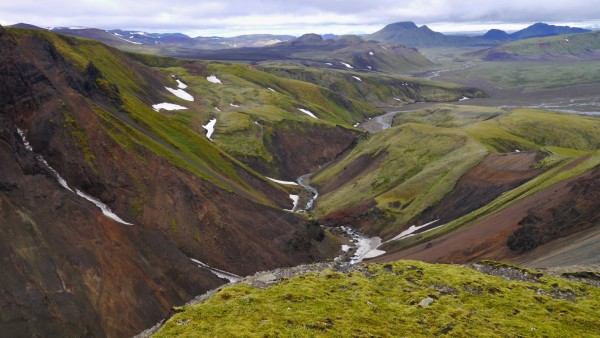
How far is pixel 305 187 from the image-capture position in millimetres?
119812

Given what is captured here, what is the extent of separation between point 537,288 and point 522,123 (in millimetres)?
143698

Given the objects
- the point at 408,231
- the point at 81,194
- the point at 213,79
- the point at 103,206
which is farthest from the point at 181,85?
the point at 81,194

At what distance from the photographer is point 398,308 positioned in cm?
2662

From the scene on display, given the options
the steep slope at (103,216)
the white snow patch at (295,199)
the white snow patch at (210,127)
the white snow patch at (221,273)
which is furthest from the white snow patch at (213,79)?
the white snow patch at (221,273)

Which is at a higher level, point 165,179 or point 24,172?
point 24,172

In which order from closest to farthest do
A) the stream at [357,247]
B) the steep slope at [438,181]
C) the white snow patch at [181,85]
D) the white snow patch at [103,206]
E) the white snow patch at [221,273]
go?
1. the white snow patch at [103,206]
2. the white snow patch at [221,273]
3. the steep slope at [438,181]
4. the stream at [357,247]
5. the white snow patch at [181,85]

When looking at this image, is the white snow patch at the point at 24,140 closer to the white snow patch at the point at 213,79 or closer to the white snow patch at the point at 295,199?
the white snow patch at the point at 295,199

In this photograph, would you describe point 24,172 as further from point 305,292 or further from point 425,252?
→ point 425,252

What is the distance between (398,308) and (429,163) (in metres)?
80.2

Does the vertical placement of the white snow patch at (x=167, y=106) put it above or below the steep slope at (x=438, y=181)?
above

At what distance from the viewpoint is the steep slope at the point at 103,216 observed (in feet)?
128

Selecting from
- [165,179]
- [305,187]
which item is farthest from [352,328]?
[305,187]

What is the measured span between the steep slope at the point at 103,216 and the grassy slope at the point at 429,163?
20.1 meters

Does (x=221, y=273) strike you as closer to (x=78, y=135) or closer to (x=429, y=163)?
(x=78, y=135)
